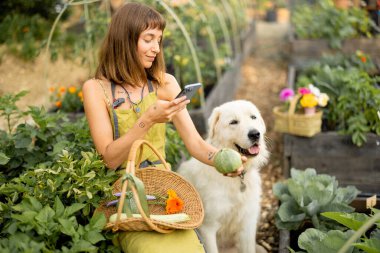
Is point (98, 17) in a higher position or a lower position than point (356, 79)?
higher

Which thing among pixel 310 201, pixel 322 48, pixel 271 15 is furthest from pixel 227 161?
pixel 271 15

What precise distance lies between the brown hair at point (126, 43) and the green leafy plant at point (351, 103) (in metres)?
2.08

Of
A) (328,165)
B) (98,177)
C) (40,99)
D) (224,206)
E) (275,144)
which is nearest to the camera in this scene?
(98,177)

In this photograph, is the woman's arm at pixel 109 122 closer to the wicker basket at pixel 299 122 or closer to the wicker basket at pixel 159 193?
the wicker basket at pixel 159 193

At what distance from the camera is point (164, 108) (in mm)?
2342

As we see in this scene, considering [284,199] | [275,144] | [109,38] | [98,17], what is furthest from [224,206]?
[98,17]

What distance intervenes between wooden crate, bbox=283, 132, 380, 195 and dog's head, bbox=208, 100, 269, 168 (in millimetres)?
1345

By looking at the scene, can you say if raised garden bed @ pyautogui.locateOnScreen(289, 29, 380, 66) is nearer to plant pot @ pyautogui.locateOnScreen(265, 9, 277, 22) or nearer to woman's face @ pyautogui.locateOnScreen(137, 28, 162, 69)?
woman's face @ pyautogui.locateOnScreen(137, 28, 162, 69)

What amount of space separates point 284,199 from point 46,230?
5.87 ft

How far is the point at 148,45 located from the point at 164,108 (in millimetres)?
514

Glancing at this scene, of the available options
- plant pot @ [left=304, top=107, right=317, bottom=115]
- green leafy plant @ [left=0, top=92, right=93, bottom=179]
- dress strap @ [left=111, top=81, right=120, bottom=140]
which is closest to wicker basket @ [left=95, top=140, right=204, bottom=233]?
dress strap @ [left=111, top=81, right=120, bottom=140]

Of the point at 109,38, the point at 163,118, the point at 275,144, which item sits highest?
the point at 109,38

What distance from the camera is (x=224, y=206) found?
9.78 ft

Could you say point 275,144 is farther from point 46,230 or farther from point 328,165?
point 46,230
